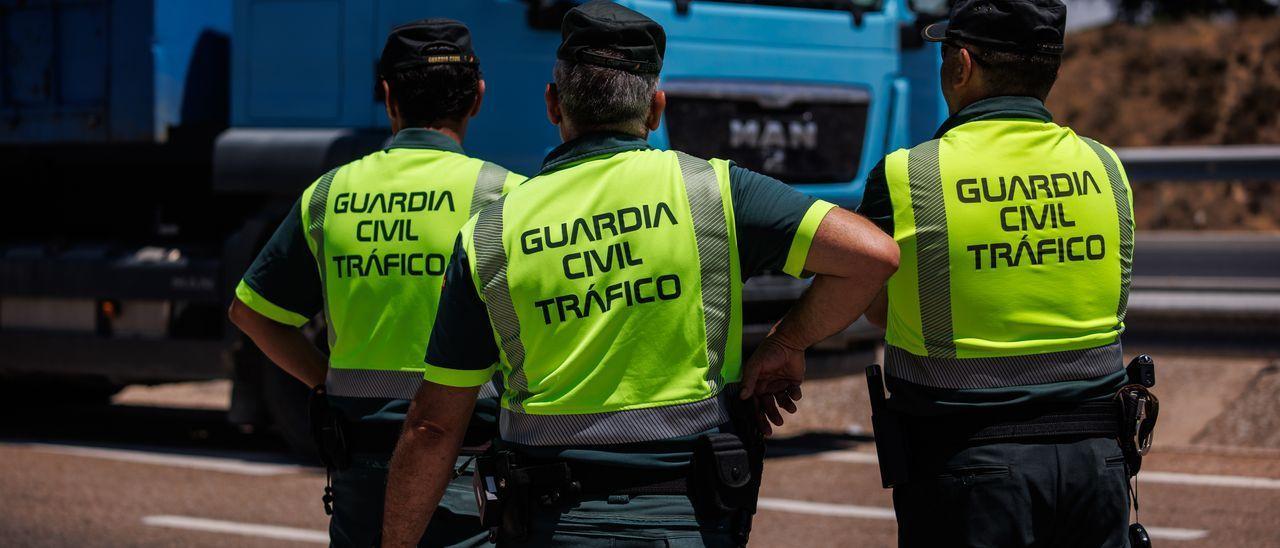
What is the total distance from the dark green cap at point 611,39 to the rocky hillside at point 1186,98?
69.6 ft

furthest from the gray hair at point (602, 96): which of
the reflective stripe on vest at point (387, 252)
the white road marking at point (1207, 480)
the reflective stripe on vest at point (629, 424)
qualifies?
the white road marking at point (1207, 480)

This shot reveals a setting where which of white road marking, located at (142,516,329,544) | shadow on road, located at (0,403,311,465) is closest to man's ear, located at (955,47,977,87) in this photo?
white road marking, located at (142,516,329,544)

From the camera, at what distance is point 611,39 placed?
2.87 metres

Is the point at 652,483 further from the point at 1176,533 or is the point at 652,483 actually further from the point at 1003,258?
the point at 1176,533

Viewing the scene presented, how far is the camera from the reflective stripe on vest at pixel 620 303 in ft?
9.25

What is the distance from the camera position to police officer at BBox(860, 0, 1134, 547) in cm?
319

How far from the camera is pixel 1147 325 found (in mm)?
9016

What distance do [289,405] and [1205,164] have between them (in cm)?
582

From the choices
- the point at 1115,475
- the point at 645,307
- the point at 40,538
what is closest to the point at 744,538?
the point at 645,307

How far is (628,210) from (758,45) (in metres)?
5.30

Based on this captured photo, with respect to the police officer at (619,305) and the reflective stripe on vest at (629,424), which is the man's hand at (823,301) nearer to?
the police officer at (619,305)

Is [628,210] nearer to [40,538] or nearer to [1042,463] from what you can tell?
[1042,463]

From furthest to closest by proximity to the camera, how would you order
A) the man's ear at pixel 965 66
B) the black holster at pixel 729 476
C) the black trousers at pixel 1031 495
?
the man's ear at pixel 965 66, the black trousers at pixel 1031 495, the black holster at pixel 729 476

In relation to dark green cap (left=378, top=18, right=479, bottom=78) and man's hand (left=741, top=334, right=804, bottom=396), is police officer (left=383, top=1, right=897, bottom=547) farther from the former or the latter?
dark green cap (left=378, top=18, right=479, bottom=78)
